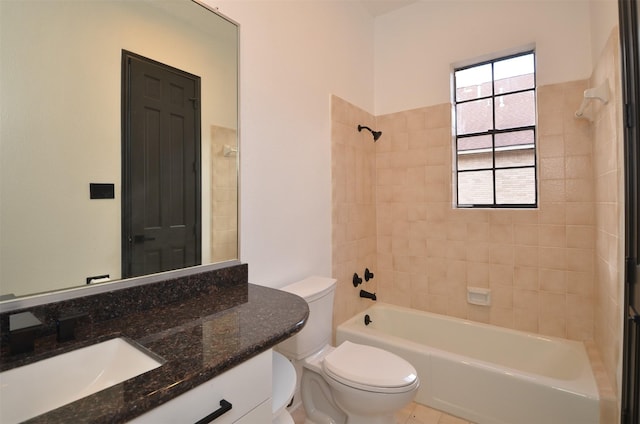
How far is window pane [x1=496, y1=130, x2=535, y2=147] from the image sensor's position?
2193mm

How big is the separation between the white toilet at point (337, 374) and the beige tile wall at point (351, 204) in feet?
1.60

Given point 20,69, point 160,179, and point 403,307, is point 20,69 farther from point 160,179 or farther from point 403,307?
point 403,307

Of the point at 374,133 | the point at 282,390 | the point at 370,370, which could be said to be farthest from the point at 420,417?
the point at 374,133

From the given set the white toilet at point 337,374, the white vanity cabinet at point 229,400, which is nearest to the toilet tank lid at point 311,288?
the white toilet at point 337,374

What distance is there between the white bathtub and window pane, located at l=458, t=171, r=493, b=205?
955mm

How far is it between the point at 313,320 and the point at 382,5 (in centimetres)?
263

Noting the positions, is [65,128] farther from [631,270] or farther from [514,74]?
[514,74]

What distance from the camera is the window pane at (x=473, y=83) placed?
2367mm

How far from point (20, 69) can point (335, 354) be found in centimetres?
170

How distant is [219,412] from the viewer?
0.70m

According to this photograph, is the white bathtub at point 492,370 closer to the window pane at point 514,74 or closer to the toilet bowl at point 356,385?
the toilet bowl at point 356,385

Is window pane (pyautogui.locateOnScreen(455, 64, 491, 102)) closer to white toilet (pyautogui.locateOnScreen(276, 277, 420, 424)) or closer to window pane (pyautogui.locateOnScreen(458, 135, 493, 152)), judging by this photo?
window pane (pyautogui.locateOnScreen(458, 135, 493, 152))

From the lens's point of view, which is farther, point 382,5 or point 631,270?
point 382,5

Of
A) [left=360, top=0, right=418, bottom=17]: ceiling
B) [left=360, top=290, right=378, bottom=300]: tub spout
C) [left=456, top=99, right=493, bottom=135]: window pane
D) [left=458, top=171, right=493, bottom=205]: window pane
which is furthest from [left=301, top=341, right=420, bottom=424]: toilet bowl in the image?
[left=360, top=0, right=418, bottom=17]: ceiling
